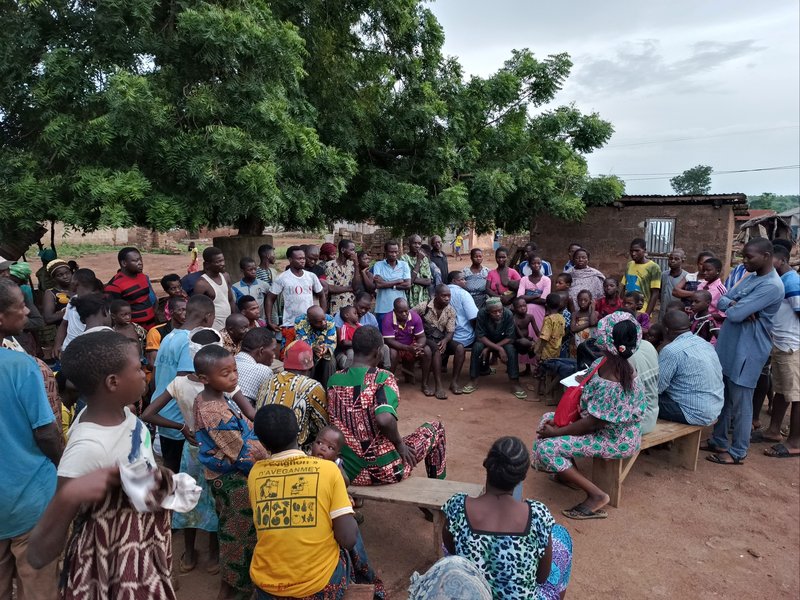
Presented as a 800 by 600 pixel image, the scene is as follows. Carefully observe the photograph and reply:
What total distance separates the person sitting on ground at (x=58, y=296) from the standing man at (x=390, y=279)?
3.56m

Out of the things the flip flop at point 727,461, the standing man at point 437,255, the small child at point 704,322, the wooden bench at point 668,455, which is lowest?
the flip flop at point 727,461

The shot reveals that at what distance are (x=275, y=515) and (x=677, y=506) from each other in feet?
11.8

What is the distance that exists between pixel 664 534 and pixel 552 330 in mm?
3191

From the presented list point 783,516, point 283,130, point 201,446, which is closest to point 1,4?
point 283,130

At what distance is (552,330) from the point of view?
6.99 meters

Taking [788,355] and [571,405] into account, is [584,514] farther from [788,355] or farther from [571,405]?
[788,355]

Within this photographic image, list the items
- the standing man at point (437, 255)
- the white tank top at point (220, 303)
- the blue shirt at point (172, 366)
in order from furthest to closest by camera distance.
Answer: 1. the standing man at point (437, 255)
2. the white tank top at point (220, 303)
3. the blue shirt at point (172, 366)

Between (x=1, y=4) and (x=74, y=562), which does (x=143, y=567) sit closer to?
(x=74, y=562)

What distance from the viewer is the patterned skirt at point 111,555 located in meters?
1.86

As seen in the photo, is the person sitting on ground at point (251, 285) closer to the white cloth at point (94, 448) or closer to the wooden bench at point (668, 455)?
the wooden bench at point (668, 455)

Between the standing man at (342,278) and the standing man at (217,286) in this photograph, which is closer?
the standing man at (217,286)

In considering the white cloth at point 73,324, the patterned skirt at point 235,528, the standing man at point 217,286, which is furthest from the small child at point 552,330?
the white cloth at point 73,324

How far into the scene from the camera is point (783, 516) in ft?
14.5

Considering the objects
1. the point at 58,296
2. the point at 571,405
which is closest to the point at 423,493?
the point at 571,405
